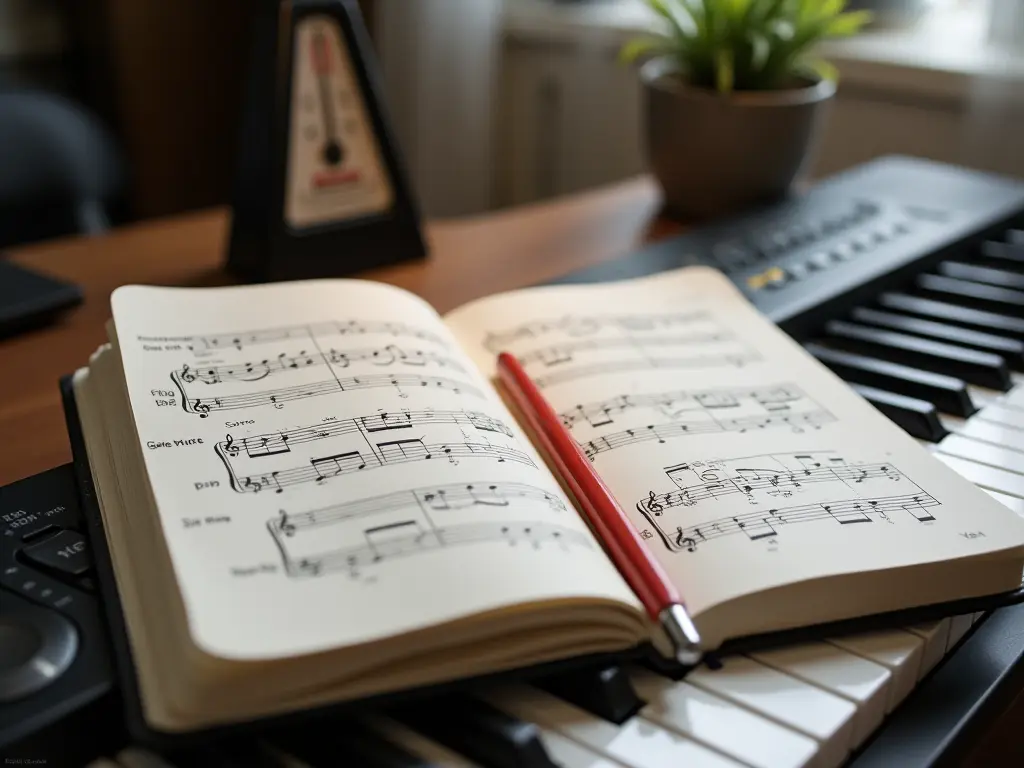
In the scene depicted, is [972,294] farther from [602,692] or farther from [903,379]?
[602,692]

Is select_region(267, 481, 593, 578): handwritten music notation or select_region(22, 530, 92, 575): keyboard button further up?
select_region(267, 481, 593, 578): handwritten music notation

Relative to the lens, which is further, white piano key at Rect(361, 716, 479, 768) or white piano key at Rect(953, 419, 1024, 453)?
white piano key at Rect(953, 419, 1024, 453)

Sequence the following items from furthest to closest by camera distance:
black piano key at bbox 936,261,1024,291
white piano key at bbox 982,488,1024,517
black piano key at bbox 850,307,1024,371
Result: black piano key at bbox 936,261,1024,291 < black piano key at bbox 850,307,1024,371 < white piano key at bbox 982,488,1024,517

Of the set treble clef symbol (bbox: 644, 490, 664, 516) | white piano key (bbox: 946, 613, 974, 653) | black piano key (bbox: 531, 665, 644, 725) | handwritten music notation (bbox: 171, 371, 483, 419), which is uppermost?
handwritten music notation (bbox: 171, 371, 483, 419)

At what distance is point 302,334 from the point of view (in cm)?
63

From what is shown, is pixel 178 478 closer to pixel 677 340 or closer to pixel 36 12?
pixel 677 340

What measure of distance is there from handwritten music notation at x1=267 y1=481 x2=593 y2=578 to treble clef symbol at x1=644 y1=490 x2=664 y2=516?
0.20 ft

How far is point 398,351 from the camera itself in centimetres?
62

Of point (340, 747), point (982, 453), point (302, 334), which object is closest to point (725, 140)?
point (982, 453)

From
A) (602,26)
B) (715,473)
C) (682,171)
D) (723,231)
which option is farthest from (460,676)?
(602,26)

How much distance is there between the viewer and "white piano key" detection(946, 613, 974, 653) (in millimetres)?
524

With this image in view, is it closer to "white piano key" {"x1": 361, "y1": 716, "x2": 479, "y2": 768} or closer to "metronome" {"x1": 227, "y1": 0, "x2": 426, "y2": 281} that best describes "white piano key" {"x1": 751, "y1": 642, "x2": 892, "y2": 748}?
"white piano key" {"x1": 361, "y1": 716, "x2": 479, "y2": 768}

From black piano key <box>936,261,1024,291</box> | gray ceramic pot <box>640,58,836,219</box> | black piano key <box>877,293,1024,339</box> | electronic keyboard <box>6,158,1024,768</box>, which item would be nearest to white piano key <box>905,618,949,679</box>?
electronic keyboard <box>6,158,1024,768</box>

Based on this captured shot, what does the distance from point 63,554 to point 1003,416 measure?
60 cm
